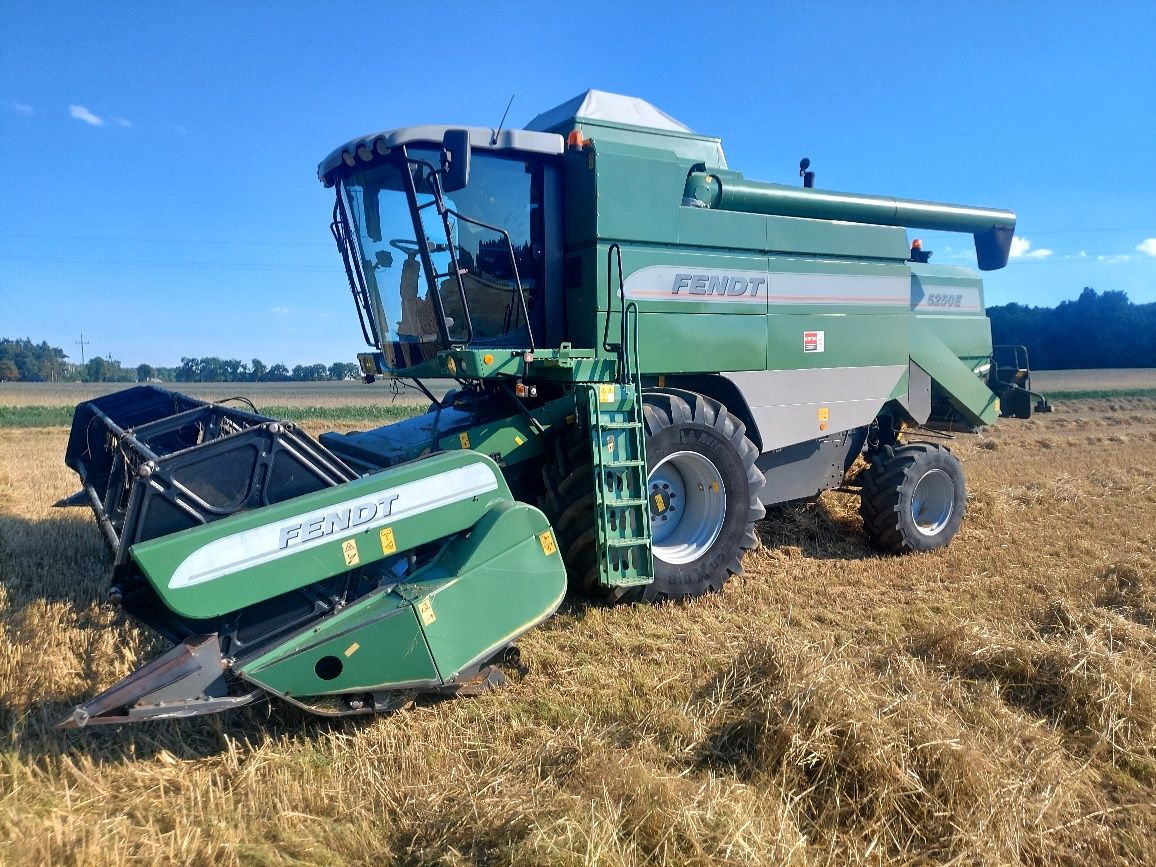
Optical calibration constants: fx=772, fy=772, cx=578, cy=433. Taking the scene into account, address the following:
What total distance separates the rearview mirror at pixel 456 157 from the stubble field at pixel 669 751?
2.32 metres

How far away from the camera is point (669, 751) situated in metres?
2.73

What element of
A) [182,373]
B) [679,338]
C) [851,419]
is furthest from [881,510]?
[182,373]

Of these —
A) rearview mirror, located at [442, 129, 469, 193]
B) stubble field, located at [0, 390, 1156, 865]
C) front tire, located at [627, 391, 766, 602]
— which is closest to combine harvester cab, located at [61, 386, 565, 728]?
stubble field, located at [0, 390, 1156, 865]

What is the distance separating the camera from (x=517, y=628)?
3.26 m

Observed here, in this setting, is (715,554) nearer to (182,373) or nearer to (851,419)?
(851,419)

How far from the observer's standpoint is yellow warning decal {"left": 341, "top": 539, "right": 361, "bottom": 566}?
9.86ft

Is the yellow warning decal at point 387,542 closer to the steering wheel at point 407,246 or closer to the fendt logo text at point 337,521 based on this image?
the fendt logo text at point 337,521

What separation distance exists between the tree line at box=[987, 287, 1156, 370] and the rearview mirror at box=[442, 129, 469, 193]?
46.4 m

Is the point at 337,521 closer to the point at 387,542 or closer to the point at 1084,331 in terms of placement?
the point at 387,542

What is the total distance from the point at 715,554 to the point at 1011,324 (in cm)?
5007

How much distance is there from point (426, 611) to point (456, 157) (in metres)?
2.22

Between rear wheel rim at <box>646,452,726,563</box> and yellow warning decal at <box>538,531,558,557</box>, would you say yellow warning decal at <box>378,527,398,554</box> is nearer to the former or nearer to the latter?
yellow warning decal at <box>538,531,558,557</box>

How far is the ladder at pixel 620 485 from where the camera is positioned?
4.02 m

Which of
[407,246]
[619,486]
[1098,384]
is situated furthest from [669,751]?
[1098,384]
